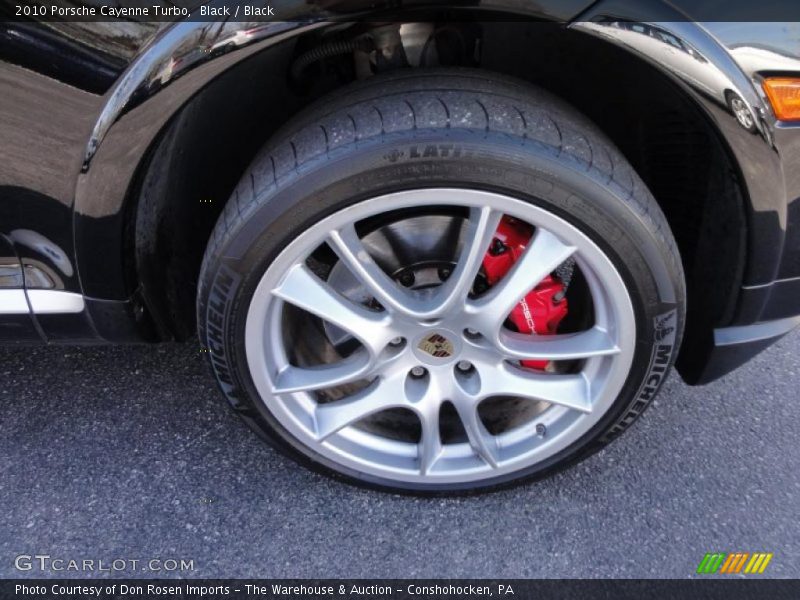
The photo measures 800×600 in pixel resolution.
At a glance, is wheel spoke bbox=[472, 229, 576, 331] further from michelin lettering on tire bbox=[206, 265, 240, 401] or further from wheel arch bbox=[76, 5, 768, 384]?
michelin lettering on tire bbox=[206, 265, 240, 401]

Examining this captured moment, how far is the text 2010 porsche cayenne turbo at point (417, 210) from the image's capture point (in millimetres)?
1244

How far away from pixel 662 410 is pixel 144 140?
4.96 feet

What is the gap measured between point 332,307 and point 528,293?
0.44m

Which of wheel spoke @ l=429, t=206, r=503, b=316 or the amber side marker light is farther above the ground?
the amber side marker light

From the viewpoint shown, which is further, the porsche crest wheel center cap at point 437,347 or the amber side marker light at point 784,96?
the porsche crest wheel center cap at point 437,347

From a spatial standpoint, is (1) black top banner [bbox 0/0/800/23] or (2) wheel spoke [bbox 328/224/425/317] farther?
(2) wheel spoke [bbox 328/224/425/317]

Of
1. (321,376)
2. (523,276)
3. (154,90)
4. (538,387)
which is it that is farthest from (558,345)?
(154,90)

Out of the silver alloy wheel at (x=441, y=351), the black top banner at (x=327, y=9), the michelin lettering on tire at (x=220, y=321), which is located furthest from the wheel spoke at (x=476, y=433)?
the black top banner at (x=327, y=9)

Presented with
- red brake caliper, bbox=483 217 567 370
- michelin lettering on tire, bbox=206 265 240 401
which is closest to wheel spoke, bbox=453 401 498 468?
red brake caliper, bbox=483 217 567 370

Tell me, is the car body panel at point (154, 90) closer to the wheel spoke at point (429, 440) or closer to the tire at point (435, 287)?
the tire at point (435, 287)

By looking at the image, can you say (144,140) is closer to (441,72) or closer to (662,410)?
(441,72)

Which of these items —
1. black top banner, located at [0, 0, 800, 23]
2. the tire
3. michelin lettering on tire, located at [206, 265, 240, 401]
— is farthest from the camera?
michelin lettering on tire, located at [206, 265, 240, 401]

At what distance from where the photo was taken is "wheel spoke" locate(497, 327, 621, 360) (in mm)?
1517

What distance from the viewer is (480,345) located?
1555mm
